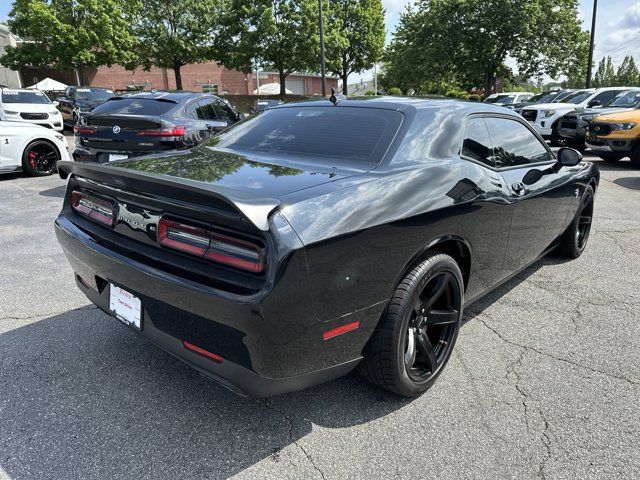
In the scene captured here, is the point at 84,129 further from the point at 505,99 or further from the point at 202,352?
the point at 505,99

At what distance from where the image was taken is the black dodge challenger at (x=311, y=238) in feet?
5.84

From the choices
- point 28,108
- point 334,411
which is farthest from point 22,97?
point 334,411

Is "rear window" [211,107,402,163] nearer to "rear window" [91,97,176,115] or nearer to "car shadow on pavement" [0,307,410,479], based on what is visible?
"car shadow on pavement" [0,307,410,479]

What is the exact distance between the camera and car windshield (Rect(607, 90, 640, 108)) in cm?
1276

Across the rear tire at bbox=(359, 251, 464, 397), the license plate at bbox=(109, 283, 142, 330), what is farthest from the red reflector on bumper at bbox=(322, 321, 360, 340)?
the license plate at bbox=(109, 283, 142, 330)

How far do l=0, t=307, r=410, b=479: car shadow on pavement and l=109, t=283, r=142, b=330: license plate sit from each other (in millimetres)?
460

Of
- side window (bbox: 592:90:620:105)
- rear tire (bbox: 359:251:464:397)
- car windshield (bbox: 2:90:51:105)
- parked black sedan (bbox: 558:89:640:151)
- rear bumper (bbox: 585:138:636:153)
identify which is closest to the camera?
rear tire (bbox: 359:251:464:397)

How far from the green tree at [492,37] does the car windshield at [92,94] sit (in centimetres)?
2056

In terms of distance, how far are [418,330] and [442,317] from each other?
20cm

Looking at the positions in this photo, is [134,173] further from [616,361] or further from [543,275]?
[543,275]

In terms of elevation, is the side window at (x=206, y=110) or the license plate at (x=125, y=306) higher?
the side window at (x=206, y=110)

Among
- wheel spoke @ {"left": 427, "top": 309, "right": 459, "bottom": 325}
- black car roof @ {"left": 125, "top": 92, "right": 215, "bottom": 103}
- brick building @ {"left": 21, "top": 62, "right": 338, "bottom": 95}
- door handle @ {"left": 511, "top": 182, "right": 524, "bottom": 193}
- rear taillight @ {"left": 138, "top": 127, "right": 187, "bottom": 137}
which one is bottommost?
wheel spoke @ {"left": 427, "top": 309, "right": 459, "bottom": 325}

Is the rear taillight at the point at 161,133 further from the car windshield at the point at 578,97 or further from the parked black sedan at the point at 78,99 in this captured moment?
the car windshield at the point at 578,97

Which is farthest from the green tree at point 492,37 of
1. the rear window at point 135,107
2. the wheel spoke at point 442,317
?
the wheel spoke at point 442,317
